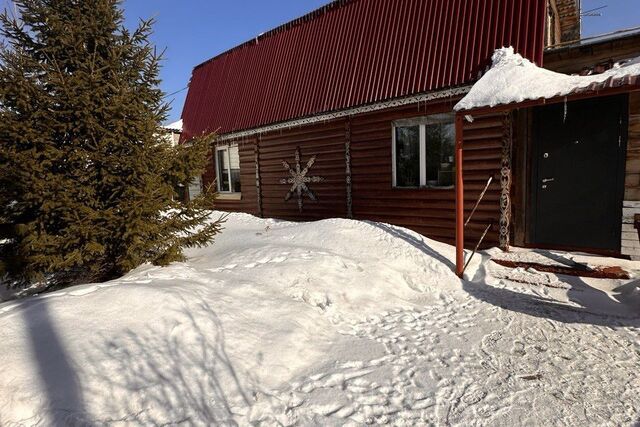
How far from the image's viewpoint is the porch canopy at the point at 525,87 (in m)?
4.08

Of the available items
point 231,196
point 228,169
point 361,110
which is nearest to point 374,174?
point 361,110

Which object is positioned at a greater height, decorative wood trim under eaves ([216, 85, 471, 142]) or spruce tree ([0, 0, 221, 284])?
decorative wood trim under eaves ([216, 85, 471, 142])

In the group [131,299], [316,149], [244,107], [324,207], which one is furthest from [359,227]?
[244,107]

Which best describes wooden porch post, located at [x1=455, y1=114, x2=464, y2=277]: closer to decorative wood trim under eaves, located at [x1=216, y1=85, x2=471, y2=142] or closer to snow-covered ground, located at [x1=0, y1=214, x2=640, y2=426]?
snow-covered ground, located at [x1=0, y1=214, x2=640, y2=426]

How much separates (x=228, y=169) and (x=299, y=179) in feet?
12.7

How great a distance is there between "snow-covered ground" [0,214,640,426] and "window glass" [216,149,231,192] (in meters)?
8.20

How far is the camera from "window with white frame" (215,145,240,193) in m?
12.4

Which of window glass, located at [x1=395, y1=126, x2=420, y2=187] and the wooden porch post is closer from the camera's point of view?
the wooden porch post

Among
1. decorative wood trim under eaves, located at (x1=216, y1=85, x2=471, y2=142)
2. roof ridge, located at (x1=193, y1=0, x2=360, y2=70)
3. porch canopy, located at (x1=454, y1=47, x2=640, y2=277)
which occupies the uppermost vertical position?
roof ridge, located at (x1=193, y1=0, x2=360, y2=70)

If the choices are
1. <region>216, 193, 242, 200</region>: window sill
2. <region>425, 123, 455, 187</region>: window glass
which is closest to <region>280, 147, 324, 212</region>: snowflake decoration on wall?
<region>216, 193, 242, 200</region>: window sill

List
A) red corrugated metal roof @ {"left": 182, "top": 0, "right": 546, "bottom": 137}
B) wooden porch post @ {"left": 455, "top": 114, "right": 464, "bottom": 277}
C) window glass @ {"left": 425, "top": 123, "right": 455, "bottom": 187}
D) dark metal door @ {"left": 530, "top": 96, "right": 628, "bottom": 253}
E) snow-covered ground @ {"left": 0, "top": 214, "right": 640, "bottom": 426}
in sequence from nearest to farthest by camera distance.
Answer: snow-covered ground @ {"left": 0, "top": 214, "right": 640, "bottom": 426} < wooden porch post @ {"left": 455, "top": 114, "right": 464, "bottom": 277} < dark metal door @ {"left": 530, "top": 96, "right": 628, "bottom": 253} < red corrugated metal roof @ {"left": 182, "top": 0, "right": 546, "bottom": 137} < window glass @ {"left": 425, "top": 123, "right": 455, "bottom": 187}

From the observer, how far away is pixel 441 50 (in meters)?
7.23

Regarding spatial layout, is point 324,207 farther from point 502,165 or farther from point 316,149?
point 502,165

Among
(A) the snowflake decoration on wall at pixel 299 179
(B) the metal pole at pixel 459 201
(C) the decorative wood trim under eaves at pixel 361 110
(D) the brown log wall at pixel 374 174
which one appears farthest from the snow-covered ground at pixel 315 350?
(A) the snowflake decoration on wall at pixel 299 179
